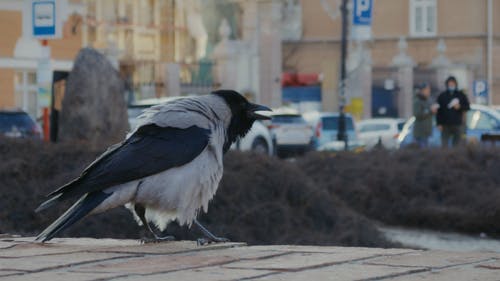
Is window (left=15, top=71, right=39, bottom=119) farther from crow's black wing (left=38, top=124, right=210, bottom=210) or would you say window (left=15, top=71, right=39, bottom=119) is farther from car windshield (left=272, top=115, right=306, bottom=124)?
crow's black wing (left=38, top=124, right=210, bottom=210)

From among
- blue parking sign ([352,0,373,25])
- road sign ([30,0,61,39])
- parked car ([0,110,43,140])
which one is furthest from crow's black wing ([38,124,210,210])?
blue parking sign ([352,0,373,25])

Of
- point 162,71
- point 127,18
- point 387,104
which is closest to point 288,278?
point 162,71

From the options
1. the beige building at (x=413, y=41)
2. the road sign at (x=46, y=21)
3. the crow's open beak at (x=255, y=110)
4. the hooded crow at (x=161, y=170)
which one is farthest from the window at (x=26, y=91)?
the hooded crow at (x=161, y=170)

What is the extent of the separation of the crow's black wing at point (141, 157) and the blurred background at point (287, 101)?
4.79 ft

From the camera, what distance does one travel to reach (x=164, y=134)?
7.92 meters

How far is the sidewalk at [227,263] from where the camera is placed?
237 inches

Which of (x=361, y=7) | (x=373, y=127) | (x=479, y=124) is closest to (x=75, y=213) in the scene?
(x=479, y=124)

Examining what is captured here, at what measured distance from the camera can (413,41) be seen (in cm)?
6419

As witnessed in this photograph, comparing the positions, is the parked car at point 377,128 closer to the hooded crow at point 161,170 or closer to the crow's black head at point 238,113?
the crow's black head at point 238,113

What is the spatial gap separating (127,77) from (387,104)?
15.1m

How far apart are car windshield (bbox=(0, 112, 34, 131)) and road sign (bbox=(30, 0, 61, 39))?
16.2ft

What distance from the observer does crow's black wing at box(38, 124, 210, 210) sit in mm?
7531

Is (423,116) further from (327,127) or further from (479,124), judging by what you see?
(327,127)

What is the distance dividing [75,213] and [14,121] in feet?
56.6
